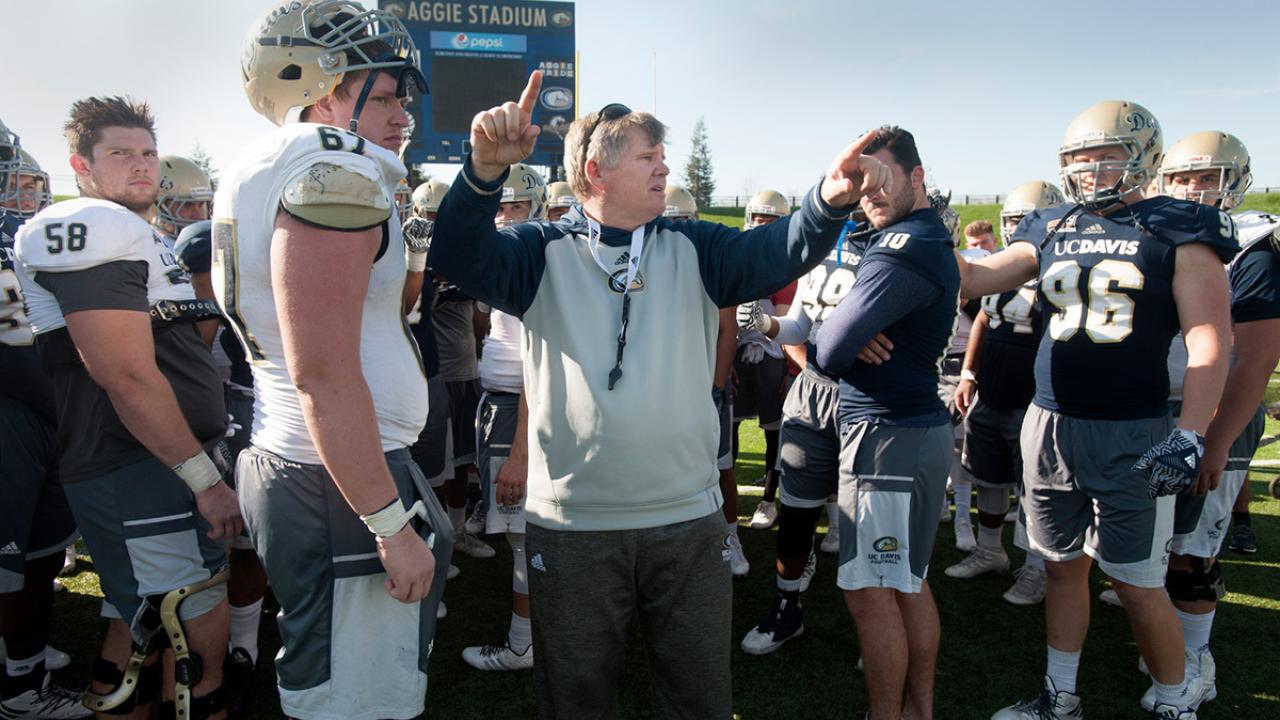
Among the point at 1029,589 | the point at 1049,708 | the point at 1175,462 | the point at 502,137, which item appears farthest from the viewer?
the point at 1029,589

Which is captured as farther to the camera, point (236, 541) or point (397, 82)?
point (236, 541)

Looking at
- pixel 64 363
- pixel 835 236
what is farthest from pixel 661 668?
pixel 64 363

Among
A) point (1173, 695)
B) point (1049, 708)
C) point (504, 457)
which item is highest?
point (504, 457)

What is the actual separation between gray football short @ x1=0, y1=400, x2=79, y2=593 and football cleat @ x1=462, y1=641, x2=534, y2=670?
189 cm

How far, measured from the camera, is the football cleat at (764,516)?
5.47 metres

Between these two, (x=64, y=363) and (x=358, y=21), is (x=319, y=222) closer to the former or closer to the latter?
(x=358, y=21)

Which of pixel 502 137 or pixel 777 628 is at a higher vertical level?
pixel 502 137

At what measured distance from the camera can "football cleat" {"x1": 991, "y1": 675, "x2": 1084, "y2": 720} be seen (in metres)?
3.09

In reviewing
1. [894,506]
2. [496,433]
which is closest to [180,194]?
[496,433]

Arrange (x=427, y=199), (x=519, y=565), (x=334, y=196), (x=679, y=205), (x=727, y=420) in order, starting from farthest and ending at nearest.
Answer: (x=679, y=205) < (x=427, y=199) < (x=727, y=420) < (x=519, y=565) < (x=334, y=196)

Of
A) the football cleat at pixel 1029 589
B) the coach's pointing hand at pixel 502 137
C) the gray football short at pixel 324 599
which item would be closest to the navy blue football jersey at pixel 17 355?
the gray football short at pixel 324 599

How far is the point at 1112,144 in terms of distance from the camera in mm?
3021

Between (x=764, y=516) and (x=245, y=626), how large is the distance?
345 centimetres

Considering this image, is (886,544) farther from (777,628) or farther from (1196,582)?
(1196,582)
